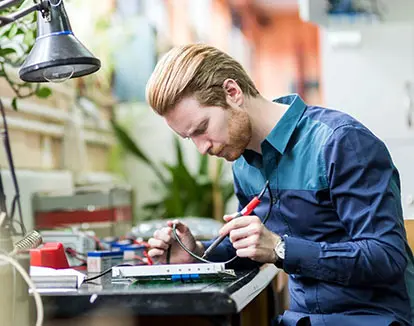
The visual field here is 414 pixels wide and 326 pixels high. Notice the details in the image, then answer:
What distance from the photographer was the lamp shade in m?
1.58

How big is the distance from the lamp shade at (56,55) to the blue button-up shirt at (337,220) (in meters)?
0.42

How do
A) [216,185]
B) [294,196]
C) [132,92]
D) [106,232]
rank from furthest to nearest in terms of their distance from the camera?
[132,92] < [216,185] < [106,232] < [294,196]

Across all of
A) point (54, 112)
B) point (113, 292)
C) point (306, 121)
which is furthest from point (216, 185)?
point (113, 292)

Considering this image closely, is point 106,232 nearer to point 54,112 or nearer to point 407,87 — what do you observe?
point 54,112

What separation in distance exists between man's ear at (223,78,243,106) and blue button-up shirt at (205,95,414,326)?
0.10 metres

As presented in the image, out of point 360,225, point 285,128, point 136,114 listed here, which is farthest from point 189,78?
point 136,114

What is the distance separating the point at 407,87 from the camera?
11.5 ft

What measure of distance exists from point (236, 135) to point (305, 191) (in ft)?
0.60

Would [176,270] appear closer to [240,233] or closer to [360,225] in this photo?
[240,233]

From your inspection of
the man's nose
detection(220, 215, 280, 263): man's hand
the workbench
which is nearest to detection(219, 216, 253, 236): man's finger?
detection(220, 215, 280, 263): man's hand

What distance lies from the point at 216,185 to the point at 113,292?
3134mm

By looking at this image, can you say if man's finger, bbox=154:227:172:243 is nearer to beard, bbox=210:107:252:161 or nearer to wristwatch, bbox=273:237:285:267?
beard, bbox=210:107:252:161

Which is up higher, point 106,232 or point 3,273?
point 3,273

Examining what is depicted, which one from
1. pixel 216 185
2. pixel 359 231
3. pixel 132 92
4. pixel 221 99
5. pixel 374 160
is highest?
pixel 221 99
